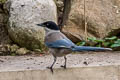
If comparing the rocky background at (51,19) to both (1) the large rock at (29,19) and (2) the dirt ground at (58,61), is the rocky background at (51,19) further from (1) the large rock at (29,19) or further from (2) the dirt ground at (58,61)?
(2) the dirt ground at (58,61)

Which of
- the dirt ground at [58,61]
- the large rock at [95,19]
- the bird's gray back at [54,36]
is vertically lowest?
the dirt ground at [58,61]

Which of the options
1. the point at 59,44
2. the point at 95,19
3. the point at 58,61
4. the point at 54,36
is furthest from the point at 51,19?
the point at 59,44

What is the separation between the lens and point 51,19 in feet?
16.7

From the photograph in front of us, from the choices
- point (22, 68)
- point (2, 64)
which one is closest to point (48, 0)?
point (2, 64)

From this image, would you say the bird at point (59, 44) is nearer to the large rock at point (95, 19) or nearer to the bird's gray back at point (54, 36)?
the bird's gray back at point (54, 36)

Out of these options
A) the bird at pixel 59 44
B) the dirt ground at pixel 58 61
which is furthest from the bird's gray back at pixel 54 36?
the dirt ground at pixel 58 61

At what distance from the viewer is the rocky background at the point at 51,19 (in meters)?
5.03

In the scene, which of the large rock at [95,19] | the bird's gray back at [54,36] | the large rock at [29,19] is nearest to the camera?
the bird's gray back at [54,36]

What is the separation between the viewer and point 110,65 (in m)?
3.66

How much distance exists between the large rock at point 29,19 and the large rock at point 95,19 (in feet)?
1.31

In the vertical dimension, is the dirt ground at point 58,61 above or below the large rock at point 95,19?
below

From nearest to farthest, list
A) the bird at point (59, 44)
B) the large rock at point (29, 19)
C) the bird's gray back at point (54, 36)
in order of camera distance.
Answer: the bird at point (59, 44)
the bird's gray back at point (54, 36)
the large rock at point (29, 19)

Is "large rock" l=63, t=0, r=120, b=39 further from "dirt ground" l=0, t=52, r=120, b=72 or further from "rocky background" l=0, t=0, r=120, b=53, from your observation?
"dirt ground" l=0, t=52, r=120, b=72

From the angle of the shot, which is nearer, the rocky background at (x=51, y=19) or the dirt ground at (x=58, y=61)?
the dirt ground at (x=58, y=61)
